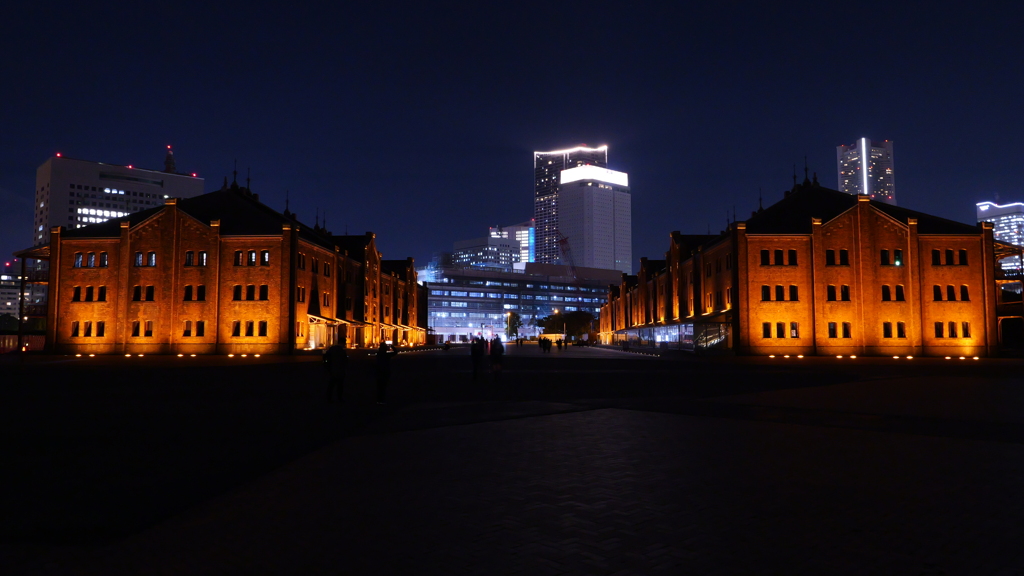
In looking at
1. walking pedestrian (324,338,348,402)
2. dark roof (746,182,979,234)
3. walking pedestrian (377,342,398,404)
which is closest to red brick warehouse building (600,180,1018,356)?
dark roof (746,182,979,234)

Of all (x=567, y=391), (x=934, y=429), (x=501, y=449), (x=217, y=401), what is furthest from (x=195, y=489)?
(x=567, y=391)

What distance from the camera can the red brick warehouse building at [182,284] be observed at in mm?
54969

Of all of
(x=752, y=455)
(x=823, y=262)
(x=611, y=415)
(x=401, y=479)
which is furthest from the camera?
(x=823, y=262)

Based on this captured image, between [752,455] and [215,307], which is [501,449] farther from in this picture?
[215,307]

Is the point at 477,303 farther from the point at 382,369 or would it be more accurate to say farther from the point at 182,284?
the point at 382,369

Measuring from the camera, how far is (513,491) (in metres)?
7.46

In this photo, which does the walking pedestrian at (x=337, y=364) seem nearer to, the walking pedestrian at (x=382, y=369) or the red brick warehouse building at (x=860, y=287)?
the walking pedestrian at (x=382, y=369)

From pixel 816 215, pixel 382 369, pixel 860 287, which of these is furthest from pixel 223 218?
pixel 860 287

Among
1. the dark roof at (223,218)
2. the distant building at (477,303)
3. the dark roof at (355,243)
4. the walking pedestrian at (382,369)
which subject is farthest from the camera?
the distant building at (477,303)

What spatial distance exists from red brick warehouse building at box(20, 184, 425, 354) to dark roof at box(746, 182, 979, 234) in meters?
36.8

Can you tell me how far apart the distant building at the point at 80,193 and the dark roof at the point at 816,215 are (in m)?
171

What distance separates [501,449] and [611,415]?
4.95m

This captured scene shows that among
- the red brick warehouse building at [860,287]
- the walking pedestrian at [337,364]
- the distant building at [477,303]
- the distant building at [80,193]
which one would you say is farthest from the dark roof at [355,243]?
the distant building at [80,193]

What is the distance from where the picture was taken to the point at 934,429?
12.3 meters
